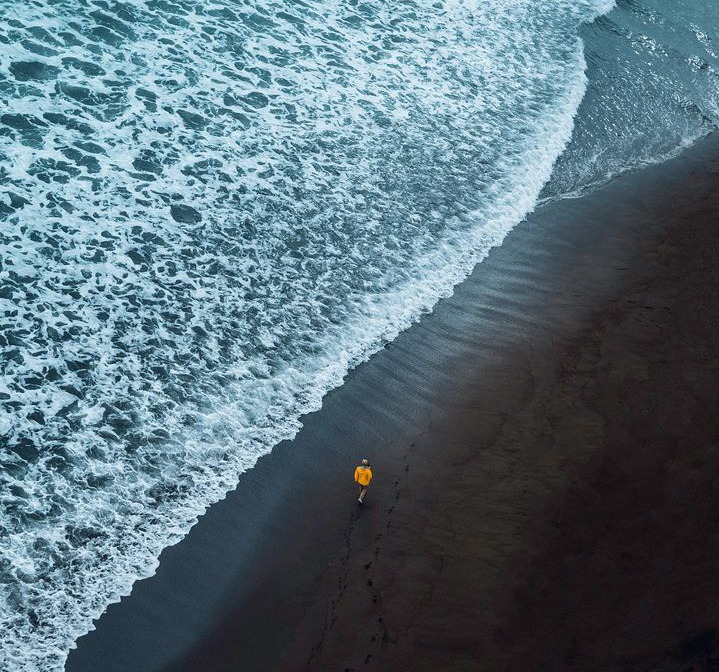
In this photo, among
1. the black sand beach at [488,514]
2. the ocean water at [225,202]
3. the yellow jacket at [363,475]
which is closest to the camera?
the black sand beach at [488,514]

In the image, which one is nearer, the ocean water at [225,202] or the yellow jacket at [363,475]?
the yellow jacket at [363,475]

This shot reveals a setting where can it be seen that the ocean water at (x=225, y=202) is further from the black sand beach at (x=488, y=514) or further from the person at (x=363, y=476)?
the person at (x=363, y=476)

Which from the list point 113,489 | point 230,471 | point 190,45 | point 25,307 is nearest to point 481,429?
point 230,471

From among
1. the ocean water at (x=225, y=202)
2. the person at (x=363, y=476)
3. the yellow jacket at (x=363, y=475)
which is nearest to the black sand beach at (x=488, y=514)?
the person at (x=363, y=476)

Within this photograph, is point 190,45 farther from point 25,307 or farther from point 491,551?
point 491,551

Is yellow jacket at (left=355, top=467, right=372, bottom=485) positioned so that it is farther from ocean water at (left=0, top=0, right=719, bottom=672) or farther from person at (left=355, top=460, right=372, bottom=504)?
ocean water at (left=0, top=0, right=719, bottom=672)

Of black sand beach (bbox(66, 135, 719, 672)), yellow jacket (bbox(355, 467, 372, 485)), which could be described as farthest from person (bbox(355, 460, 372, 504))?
black sand beach (bbox(66, 135, 719, 672))
